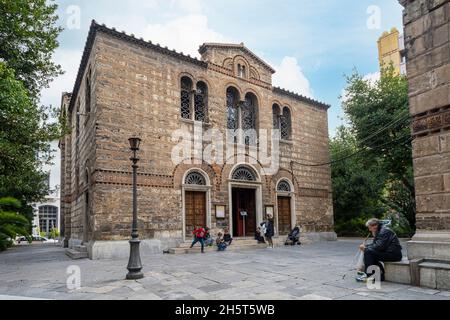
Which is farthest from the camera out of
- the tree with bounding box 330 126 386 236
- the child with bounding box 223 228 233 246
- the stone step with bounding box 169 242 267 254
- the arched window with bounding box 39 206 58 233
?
the arched window with bounding box 39 206 58 233

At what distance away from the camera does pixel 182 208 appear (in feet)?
46.7

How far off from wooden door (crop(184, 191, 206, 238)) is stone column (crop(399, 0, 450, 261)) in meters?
9.44

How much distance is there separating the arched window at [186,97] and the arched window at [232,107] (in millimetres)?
2383

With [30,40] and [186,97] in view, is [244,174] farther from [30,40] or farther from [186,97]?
[30,40]

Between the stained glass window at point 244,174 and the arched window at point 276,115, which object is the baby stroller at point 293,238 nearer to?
the stained glass window at point 244,174

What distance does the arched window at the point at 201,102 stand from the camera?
16.0m

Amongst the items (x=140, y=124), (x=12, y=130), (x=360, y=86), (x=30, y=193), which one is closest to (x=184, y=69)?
(x=140, y=124)

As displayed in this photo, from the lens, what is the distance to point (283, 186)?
1842cm

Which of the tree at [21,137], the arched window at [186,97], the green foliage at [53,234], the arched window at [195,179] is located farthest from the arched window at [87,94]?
the green foliage at [53,234]

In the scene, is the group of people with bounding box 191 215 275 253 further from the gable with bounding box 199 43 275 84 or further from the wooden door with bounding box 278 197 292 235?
the gable with bounding box 199 43 275 84

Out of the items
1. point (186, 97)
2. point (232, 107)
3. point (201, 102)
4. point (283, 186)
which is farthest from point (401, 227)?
point (186, 97)

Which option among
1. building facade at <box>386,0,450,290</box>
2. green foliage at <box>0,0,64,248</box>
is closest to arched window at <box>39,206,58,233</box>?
green foliage at <box>0,0,64,248</box>

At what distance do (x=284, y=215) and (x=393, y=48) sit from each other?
2777 centimetres

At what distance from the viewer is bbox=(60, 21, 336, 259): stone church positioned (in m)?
12.8
